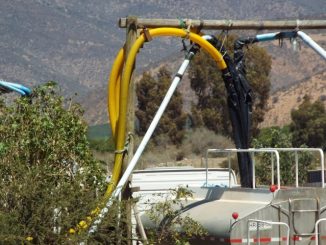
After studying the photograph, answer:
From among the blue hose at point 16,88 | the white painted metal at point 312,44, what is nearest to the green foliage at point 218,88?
the white painted metal at point 312,44

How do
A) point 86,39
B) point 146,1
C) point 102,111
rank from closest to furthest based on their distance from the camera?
point 102,111 < point 86,39 < point 146,1

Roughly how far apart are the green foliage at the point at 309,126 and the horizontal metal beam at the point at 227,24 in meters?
29.2

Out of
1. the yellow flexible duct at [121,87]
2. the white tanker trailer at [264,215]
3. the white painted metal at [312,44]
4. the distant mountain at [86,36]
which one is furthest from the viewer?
the distant mountain at [86,36]

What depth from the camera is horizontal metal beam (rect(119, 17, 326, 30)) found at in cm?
1585

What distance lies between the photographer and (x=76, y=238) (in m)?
12.5

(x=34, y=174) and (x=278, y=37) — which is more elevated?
(x=278, y=37)

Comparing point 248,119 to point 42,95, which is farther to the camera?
point 248,119

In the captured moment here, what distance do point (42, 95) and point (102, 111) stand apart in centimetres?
8000

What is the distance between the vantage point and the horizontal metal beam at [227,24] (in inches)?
624

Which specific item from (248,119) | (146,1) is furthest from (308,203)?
(146,1)

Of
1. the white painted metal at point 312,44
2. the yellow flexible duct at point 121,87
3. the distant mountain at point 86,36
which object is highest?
the distant mountain at point 86,36

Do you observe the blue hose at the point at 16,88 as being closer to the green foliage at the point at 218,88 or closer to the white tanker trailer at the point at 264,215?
the white tanker trailer at the point at 264,215

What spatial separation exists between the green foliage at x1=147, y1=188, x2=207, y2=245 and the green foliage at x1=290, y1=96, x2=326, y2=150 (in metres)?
31.3

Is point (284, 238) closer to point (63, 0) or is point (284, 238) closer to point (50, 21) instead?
point (50, 21)
